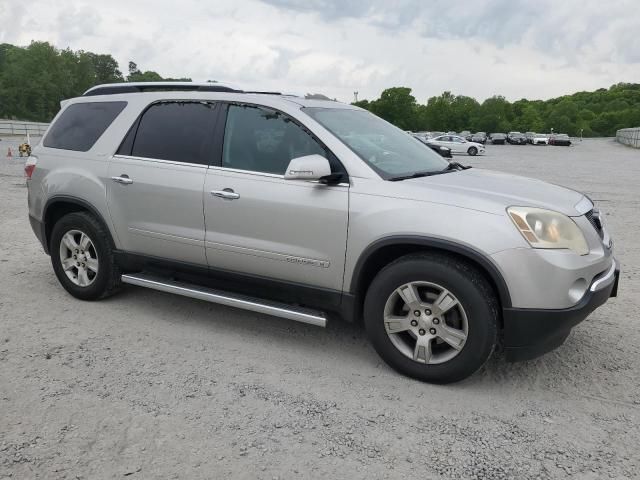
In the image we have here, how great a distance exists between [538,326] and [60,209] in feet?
13.6

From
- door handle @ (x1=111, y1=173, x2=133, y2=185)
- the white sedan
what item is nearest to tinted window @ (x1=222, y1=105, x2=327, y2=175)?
door handle @ (x1=111, y1=173, x2=133, y2=185)

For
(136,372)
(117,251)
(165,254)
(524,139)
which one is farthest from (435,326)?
(524,139)

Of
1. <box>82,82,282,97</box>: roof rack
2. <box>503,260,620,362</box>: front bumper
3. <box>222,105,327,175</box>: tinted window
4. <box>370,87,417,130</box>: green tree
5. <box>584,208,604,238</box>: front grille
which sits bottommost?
<box>503,260,620,362</box>: front bumper

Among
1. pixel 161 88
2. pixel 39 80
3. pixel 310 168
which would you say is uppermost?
pixel 39 80

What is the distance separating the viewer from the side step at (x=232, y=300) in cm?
391

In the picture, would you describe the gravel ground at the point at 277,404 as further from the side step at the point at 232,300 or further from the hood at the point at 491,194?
the hood at the point at 491,194

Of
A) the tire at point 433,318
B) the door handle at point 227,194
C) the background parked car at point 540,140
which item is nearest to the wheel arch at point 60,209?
the door handle at point 227,194

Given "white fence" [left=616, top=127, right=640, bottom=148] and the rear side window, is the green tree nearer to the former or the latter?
"white fence" [left=616, top=127, right=640, bottom=148]

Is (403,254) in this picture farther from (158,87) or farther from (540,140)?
(540,140)

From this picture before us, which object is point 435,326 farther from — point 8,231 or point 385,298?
point 8,231

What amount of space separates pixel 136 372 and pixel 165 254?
1116mm

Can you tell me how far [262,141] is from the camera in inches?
166

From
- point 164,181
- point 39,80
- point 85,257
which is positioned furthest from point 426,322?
point 39,80

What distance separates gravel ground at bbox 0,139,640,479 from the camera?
9.31 feet
